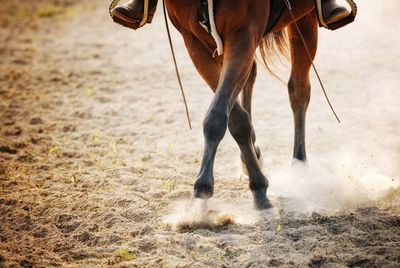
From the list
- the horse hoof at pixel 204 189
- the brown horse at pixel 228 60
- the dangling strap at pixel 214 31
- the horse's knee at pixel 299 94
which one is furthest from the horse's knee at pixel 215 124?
Result: the horse's knee at pixel 299 94

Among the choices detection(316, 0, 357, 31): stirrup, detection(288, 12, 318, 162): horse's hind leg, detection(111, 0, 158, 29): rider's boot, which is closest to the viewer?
detection(111, 0, 158, 29): rider's boot

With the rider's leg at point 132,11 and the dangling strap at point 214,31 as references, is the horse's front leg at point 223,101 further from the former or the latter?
the rider's leg at point 132,11

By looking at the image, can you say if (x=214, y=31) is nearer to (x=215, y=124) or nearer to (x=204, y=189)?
(x=215, y=124)

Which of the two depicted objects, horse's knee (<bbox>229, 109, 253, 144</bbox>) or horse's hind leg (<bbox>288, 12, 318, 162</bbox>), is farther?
horse's hind leg (<bbox>288, 12, 318, 162</bbox>)

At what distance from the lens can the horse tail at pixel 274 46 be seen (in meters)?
6.12

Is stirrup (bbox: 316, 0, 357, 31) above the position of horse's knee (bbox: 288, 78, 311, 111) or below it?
above

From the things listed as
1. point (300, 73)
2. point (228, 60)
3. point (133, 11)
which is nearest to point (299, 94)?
point (300, 73)

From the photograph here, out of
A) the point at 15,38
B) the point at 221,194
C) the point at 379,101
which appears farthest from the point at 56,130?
the point at 15,38

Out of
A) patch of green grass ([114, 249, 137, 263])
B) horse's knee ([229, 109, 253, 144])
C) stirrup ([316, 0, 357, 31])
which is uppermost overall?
stirrup ([316, 0, 357, 31])

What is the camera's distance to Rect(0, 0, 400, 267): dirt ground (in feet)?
14.0

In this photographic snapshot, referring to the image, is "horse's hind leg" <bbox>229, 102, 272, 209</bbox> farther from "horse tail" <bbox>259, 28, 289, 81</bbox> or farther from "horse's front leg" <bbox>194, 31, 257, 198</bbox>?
"horse tail" <bbox>259, 28, 289, 81</bbox>

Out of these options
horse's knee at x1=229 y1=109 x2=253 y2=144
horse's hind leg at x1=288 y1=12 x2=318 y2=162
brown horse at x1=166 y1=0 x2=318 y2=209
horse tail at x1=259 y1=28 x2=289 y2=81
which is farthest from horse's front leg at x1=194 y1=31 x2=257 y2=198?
horse tail at x1=259 y1=28 x2=289 y2=81

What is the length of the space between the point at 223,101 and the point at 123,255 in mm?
1375

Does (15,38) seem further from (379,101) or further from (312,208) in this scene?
(312,208)
